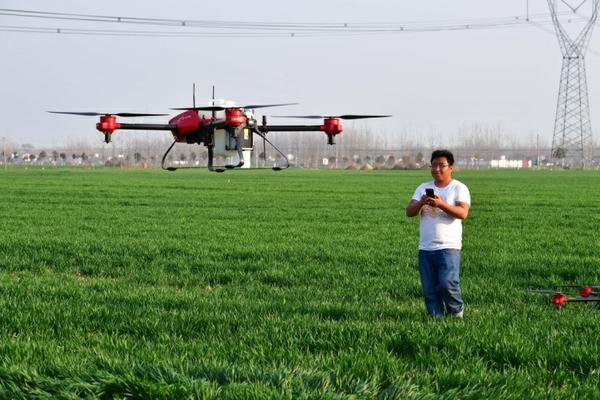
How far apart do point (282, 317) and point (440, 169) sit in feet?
7.74

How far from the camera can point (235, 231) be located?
72.9 ft

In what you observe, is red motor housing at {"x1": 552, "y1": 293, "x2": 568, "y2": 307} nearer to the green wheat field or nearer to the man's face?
the green wheat field

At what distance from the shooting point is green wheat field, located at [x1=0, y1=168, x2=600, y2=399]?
5875mm

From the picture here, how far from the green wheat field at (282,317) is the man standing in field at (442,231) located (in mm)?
421

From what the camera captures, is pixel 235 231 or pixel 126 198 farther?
pixel 126 198

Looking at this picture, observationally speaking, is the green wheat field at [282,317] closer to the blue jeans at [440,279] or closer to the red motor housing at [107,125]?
the blue jeans at [440,279]

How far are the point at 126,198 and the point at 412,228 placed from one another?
19354mm

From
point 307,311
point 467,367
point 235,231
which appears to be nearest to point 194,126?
point 307,311

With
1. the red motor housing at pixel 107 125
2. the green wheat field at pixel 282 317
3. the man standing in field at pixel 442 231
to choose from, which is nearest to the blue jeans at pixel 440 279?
the man standing in field at pixel 442 231

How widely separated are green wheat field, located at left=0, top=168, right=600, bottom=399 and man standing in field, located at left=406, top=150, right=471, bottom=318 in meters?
0.42

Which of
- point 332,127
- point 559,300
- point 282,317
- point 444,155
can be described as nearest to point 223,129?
point 332,127

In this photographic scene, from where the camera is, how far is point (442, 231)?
8.66 m

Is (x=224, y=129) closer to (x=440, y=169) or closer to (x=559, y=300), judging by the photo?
(x=440, y=169)

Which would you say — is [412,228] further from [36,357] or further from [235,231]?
[36,357]
